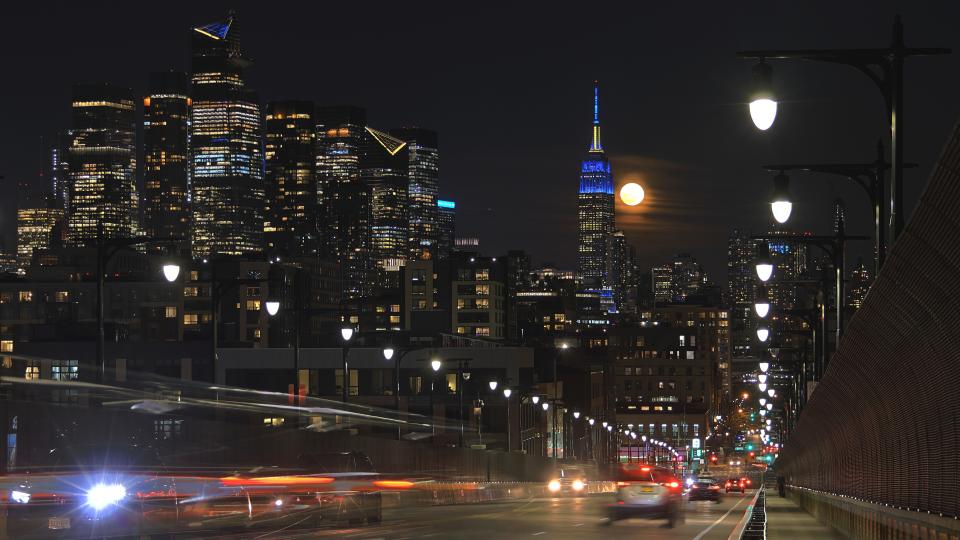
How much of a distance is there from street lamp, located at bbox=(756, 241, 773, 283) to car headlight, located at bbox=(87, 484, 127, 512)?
48.2 ft

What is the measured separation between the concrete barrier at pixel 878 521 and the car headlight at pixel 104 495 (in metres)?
12.4

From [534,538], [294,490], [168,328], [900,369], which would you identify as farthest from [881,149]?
[168,328]

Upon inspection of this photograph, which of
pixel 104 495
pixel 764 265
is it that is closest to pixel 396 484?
pixel 764 265

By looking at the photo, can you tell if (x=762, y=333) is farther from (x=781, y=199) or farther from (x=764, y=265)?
(x=781, y=199)

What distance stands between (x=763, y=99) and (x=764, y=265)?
14089 mm

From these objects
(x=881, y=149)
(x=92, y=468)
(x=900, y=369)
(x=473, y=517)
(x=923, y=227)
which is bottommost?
(x=473, y=517)

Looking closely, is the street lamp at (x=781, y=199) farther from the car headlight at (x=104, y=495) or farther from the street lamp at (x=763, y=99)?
the car headlight at (x=104, y=495)

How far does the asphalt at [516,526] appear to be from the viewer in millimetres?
Result: 28711

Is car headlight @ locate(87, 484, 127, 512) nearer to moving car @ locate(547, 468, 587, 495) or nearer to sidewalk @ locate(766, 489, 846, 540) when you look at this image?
sidewalk @ locate(766, 489, 846, 540)

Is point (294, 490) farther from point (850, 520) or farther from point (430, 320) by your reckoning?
point (430, 320)

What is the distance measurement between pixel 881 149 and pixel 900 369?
8.35m

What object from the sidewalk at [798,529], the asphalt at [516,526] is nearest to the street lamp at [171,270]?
the asphalt at [516,526]

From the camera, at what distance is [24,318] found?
199125 millimetres

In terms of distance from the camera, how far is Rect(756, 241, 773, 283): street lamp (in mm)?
30141
